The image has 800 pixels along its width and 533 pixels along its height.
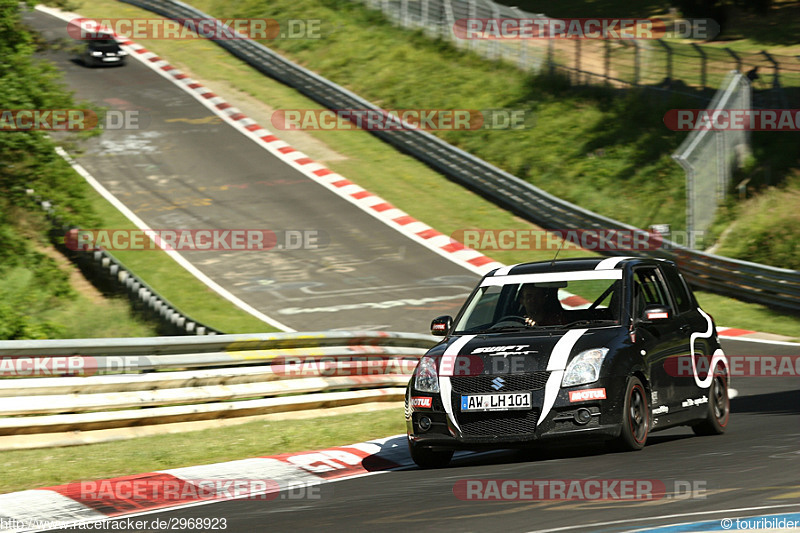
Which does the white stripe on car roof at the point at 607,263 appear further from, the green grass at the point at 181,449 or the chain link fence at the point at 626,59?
the chain link fence at the point at 626,59

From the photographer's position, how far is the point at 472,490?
7.11 m

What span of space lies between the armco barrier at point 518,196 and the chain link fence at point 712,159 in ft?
5.38

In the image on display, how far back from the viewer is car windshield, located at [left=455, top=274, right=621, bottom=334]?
29.6 ft

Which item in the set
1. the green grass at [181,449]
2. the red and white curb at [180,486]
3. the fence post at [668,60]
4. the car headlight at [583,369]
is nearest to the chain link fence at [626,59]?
the fence post at [668,60]

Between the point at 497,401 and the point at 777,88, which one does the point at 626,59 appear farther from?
the point at 497,401

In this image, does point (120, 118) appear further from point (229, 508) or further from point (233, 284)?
point (229, 508)

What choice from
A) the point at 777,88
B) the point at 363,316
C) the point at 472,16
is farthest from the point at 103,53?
the point at 777,88

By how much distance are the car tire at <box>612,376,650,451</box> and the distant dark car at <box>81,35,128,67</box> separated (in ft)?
107

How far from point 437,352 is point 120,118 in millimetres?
27553

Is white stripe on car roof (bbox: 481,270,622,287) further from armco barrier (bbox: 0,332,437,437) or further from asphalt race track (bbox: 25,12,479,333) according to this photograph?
asphalt race track (bbox: 25,12,479,333)

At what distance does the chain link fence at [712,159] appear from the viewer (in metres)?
23.5

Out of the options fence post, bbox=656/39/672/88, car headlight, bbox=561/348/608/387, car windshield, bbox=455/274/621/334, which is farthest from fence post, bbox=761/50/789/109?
car headlight, bbox=561/348/608/387

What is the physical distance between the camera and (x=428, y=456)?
8688 mm

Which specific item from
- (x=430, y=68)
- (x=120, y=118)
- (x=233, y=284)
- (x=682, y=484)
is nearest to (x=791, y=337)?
(x=233, y=284)
